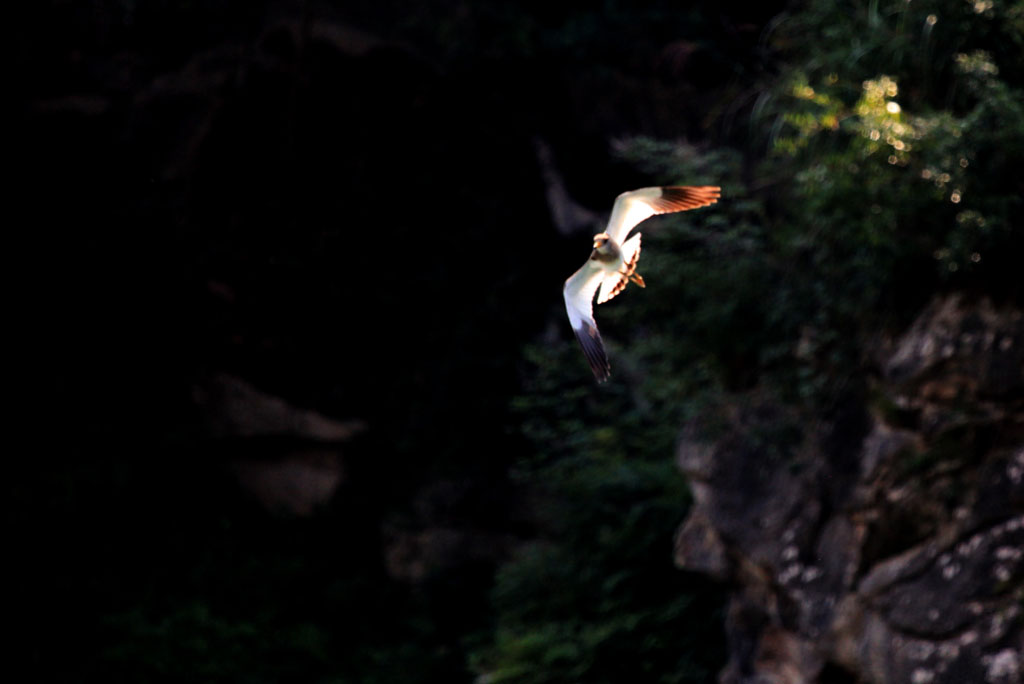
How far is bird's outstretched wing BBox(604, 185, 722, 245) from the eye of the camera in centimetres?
326

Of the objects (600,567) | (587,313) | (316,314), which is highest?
(316,314)

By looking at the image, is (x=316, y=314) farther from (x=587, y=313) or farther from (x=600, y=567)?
(x=587, y=313)

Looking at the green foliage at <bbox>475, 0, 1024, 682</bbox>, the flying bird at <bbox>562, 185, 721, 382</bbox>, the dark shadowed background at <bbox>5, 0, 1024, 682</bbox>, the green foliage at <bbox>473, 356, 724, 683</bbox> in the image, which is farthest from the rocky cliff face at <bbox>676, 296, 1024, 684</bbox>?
the dark shadowed background at <bbox>5, 0, 1024, 682</bbox>

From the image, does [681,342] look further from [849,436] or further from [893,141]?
[893,141]

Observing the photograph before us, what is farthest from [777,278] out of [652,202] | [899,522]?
[652,202]

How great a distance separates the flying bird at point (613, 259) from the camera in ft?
11.0

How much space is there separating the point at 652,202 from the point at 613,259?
310mm

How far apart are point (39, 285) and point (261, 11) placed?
3.07m

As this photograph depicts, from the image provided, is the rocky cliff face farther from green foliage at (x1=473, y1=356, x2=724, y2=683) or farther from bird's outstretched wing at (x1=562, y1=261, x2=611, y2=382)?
bird's outstretched wing at (x1=562, y1=261, x2=611, y2=382)

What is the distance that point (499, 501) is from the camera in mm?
9164

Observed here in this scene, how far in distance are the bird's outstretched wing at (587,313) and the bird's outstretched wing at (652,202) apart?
15cm

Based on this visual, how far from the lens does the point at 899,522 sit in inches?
178

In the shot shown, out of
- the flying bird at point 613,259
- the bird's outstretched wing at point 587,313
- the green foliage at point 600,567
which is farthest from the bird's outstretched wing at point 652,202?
the green foliage at point 600,567

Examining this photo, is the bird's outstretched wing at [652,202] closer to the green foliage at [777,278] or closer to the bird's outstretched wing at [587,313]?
the bird's outstretched wing at [587,313]
